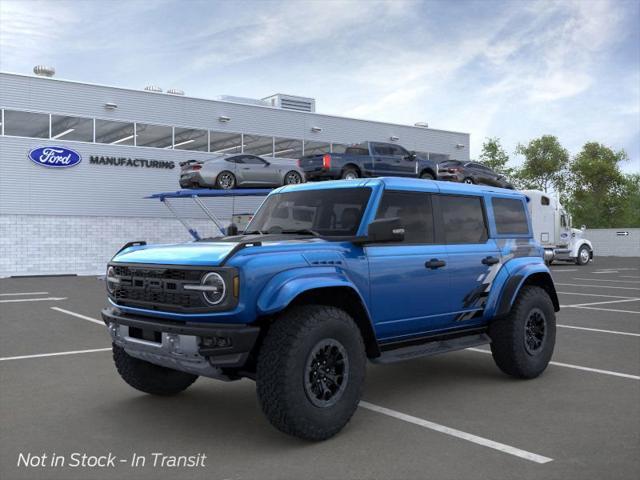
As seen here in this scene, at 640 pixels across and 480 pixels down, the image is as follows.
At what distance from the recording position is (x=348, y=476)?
3.92 metres

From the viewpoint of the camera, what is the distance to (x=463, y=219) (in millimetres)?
6371

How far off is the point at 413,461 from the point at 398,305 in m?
1.53

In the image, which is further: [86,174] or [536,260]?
[86,174]

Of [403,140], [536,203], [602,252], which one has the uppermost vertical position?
[403,140]

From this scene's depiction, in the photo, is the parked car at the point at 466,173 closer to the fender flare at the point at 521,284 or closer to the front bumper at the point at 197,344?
the fender flare at the point at 521,284

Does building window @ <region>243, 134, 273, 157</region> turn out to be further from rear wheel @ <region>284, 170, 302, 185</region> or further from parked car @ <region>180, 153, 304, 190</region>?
rear wheel @ <region>284, 170, 302, 185</region>

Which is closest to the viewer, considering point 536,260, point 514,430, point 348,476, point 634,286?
point 348,476

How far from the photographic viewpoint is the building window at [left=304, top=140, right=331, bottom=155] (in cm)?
3478

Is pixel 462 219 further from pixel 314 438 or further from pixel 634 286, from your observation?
pixel 634 286

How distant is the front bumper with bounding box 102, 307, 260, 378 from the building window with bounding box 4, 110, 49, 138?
25.3 m

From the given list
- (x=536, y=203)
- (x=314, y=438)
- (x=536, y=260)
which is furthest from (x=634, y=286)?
(x=314, y=438)

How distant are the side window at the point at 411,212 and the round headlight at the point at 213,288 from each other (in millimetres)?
1737

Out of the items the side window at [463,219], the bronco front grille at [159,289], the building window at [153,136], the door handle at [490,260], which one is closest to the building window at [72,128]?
the building window at [153,136]

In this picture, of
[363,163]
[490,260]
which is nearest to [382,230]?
[490,260]
